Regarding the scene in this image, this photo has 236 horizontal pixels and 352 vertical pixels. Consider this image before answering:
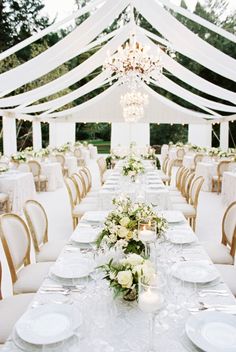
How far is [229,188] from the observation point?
304 inches

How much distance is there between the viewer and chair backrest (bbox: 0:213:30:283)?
2773 millimetres

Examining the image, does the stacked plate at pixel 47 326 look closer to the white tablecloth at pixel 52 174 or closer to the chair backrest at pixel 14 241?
the chair backrest at pixel 14 241

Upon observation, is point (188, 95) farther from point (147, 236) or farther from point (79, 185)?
point (147, 236)

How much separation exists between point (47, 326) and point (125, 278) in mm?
407

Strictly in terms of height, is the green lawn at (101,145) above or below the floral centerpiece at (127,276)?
above

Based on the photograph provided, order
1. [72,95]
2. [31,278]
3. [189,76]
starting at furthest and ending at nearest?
[72,95], [189,76], [31,278]

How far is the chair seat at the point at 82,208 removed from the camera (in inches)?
211

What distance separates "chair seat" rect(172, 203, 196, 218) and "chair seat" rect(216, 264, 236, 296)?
86.5 inches

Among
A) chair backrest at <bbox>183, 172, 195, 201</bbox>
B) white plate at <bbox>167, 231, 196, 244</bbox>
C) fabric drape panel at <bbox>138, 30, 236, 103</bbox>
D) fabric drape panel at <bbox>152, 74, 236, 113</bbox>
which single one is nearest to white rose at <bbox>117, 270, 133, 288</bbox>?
white plate at <bbox>167, 231, 196, 244</bbox>

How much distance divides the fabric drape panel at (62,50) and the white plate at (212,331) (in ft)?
A: 15.7

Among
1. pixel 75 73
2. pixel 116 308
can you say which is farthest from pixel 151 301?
pixel 75 73

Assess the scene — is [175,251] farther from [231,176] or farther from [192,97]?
[192,97]

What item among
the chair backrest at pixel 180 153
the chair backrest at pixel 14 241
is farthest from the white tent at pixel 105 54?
the chair backrest at pixel 14 241

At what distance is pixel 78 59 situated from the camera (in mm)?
23359
